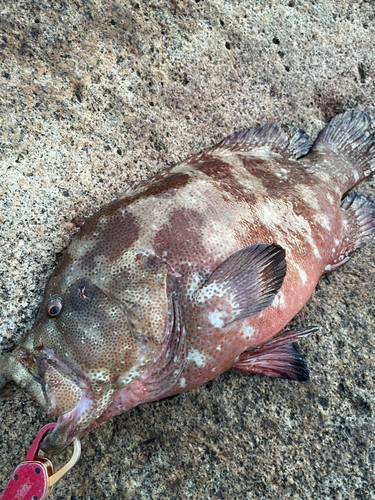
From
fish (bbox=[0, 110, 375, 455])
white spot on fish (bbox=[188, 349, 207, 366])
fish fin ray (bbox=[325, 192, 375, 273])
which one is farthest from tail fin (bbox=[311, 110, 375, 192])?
white spot on fish (bbox=[188, 349, 207, 366])

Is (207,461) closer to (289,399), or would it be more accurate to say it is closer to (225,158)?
(289,399)

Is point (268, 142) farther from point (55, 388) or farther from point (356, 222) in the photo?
point (55, 388)

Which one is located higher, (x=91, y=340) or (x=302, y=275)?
(x=302, y=275)

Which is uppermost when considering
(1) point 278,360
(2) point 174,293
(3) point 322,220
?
(3) point 322,220

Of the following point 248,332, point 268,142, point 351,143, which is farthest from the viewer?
point 351,143

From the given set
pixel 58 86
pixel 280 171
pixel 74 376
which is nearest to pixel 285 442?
pixel 74 376

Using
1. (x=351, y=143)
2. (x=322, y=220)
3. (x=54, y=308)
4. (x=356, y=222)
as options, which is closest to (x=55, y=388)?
(x=54, y=308)
